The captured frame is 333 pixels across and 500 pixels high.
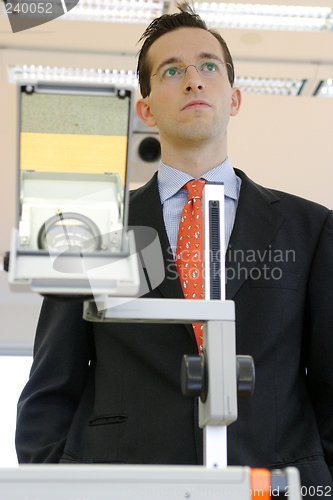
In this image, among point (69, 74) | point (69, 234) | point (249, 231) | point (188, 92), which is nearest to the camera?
point (69, 234)

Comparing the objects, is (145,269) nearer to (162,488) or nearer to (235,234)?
(235,234)

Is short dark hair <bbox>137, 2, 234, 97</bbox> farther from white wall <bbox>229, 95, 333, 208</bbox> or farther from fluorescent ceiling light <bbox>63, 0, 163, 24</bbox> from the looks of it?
white wall <bbox>229, 95, 333, 208</bbox>

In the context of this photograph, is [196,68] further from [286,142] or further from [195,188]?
[286,142]

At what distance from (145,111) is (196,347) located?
2.38ft

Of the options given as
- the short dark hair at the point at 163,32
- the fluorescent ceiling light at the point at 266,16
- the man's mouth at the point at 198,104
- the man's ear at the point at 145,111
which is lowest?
the man's mouth at the point at 198,104

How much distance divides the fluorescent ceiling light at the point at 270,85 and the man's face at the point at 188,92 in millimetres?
2108

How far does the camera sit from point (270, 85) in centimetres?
445

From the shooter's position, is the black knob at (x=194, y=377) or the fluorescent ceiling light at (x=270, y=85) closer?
the black knob at (x=194, y=377)

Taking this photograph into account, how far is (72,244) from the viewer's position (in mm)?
1244

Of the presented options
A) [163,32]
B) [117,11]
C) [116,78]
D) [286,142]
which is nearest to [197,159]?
[163,32]

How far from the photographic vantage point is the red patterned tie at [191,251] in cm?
189

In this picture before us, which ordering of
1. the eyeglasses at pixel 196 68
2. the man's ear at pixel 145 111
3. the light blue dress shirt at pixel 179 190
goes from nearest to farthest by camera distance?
the light blue dress shirt at pixel 179 190 < the eyeglasses at pixel 196 68 < the man's ear at pixel 145 111

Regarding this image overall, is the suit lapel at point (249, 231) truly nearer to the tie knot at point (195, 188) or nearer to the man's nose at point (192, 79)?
the tie knot at point (195, 188)

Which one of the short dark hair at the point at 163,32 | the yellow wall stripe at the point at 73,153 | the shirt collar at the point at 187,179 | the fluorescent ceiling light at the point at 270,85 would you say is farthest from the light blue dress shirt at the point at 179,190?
the fluorescent ceiling light at the point at 270,85
